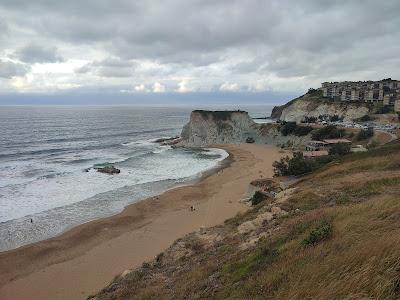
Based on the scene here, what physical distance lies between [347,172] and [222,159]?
4328cm

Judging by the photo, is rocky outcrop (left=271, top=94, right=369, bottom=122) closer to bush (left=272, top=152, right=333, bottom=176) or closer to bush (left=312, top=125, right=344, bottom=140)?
bush (left=312, top=125, right=344, bottom=140)

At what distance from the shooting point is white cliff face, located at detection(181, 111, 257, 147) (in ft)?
310

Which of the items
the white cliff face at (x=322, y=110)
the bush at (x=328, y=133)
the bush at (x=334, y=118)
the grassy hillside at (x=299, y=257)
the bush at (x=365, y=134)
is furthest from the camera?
the bush at (x=334, y=118)

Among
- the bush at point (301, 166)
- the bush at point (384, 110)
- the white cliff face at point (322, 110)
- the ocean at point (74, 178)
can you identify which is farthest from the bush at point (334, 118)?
the bush at point (301, 166)

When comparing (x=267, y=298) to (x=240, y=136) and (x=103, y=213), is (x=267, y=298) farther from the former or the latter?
(x=240, y=136)

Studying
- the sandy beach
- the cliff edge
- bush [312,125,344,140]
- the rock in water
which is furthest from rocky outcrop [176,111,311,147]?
the sandy beach

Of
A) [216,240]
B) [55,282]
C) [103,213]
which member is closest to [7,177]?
[103,213]

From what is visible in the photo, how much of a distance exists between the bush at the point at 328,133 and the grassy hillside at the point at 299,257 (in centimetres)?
5439

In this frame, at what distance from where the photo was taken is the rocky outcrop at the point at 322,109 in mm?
109750

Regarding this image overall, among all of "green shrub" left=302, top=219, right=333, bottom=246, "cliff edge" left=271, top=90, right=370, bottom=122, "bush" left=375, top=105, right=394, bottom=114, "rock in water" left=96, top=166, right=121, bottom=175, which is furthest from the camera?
"cliff edge" left=271, top=90, right=370, bottom=122

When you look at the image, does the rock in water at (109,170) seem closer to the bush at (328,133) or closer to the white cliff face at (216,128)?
the white cliff face at (216,128)

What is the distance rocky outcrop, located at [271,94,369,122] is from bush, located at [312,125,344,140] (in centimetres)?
3587

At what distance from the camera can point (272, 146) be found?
89188 mm

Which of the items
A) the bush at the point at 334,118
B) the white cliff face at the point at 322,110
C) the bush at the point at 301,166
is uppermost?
the white cliff face at the point at 322,110
